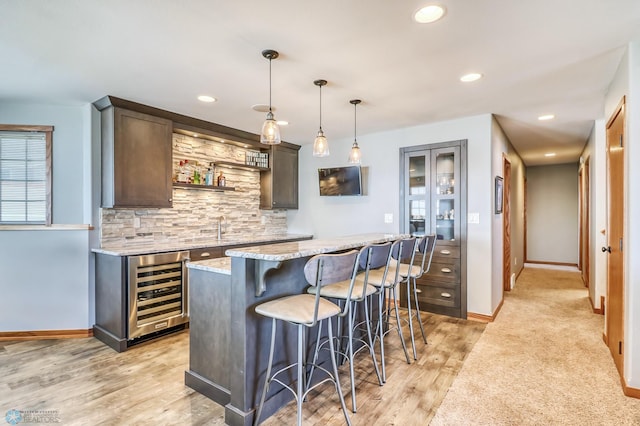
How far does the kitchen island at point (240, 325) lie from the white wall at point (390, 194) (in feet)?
A: 7.01

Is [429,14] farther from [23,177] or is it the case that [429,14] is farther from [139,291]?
[23,177]

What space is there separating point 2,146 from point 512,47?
473 cm

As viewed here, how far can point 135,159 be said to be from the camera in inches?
137

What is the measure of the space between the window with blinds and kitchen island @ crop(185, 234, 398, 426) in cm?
233

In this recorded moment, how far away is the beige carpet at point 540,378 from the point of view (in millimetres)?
2092

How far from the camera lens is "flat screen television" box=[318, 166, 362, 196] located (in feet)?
15.7

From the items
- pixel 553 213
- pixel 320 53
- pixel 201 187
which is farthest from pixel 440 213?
pixel 553 213

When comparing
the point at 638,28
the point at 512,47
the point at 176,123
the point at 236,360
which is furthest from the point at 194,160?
the point at 638,28

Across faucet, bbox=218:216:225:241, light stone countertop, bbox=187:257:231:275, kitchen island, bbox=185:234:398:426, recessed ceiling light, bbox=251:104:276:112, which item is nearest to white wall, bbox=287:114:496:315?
faucet, bbox=218:216:225:241

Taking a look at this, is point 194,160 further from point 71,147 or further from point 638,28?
point 638,28

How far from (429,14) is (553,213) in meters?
7.80

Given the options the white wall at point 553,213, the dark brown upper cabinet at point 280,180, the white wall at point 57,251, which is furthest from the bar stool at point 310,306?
the white wall at point 553,213

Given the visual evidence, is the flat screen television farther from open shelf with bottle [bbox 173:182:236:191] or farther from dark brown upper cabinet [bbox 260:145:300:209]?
open shelf with bottle [bbox 173:182:236:191]

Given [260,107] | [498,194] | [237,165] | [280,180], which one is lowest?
[498,194]
